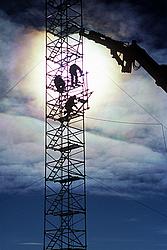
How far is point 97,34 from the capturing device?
2061 inches

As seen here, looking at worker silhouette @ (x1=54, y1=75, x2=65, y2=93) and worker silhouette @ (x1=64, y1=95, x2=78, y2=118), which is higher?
worker silhouette @ (x1=54, y1=75, x2=65, y2=93)

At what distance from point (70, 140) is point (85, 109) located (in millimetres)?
3332

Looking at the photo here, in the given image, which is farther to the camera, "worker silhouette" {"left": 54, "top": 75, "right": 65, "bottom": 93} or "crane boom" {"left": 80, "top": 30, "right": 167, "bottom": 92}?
"worker silhouette" {"left": 54, "top": 75, "right": 65, "bottom": 93}

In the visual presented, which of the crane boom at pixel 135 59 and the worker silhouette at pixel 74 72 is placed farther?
the worker silhouette at pixel 74 72

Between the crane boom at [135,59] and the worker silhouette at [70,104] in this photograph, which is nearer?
the crane boom at [135,59]

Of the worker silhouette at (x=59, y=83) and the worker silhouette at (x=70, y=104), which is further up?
the worker silhouette at (x=59, y=83)

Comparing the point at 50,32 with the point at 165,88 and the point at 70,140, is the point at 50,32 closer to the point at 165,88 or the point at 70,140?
the point at 70,140

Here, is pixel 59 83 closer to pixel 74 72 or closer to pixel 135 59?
pixel 74 72

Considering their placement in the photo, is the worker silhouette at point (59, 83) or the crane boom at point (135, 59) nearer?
the crane boom at point (135, 59)

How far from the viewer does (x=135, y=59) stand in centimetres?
4838

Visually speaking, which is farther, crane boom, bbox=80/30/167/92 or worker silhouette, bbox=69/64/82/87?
worker silhouette, bbox=69/64/82/87

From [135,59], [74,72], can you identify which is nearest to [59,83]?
[74,72]

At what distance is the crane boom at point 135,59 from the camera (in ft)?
154

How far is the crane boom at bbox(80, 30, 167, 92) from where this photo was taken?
154 feet
